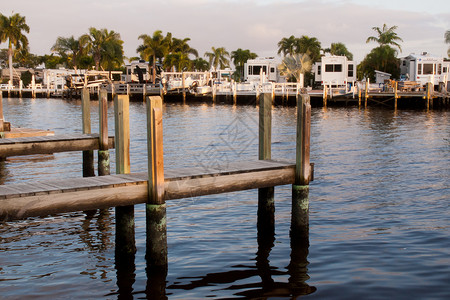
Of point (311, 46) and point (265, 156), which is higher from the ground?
point (311, 46)

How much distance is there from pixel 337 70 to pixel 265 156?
186 feet

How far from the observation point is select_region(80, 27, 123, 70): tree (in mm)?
91375

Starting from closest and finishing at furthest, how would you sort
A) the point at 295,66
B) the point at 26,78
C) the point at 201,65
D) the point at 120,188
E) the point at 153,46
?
the point at 120,188 < the point at 295,66 < the point at 153,46 < the point at 26,78 < the point at 201,65

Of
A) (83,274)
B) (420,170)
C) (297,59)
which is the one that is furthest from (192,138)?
(297,59)

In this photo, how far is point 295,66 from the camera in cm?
7962

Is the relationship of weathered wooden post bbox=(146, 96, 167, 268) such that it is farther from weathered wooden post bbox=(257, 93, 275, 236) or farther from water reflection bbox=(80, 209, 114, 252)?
weathered wooden post bbox=(257, 93, 275, 236)

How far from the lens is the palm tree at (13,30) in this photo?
306 ft

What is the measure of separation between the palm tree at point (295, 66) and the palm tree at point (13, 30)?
46299 millimetres

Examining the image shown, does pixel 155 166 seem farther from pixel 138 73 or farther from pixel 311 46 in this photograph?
pixel 311 46

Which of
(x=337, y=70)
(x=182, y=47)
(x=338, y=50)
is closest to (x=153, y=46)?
(x=182, y=47)

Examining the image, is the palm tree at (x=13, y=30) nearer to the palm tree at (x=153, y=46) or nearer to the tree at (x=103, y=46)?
the tree at (x=103, y=46)

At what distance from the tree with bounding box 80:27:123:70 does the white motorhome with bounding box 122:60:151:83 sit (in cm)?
1188

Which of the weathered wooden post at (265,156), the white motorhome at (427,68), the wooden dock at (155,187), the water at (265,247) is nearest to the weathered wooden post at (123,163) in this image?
the wooden dock at (155,187)

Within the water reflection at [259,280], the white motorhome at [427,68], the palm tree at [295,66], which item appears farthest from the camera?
the palm tree at [295,66]
